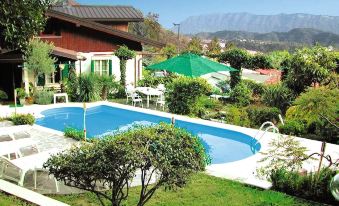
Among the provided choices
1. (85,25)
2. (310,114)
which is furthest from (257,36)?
(310,114)

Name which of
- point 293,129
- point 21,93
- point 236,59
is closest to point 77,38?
point 21,93

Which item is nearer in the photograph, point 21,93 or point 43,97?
point 21,93

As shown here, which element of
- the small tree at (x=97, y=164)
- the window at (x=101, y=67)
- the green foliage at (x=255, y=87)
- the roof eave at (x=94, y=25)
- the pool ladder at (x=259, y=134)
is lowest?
the pool ladder at (x=259, y=134)

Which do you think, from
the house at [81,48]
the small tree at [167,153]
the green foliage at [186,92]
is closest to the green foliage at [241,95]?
the green foliage at [186,92]

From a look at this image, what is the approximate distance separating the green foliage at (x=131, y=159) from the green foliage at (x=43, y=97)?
527 inches

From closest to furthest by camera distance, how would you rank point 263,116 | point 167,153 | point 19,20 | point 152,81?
1. point 167,153
2. point 19,20
3. point 263,116
4. point 152,81

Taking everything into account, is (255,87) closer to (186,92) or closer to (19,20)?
(186,92)

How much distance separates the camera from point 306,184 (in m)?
8.48

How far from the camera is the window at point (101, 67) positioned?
2355cm

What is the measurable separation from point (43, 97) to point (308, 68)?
37.5 ft

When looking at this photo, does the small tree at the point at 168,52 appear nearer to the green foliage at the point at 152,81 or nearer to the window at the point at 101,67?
the window at the point at 101,67

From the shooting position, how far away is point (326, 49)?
19.1m

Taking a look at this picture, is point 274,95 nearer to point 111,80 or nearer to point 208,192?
point 111,80

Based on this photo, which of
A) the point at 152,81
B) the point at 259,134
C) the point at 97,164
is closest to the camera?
the point at 97,164
